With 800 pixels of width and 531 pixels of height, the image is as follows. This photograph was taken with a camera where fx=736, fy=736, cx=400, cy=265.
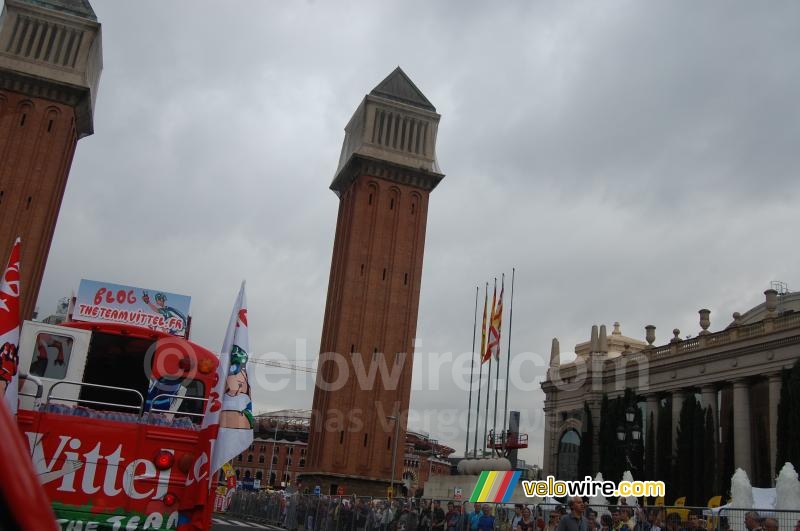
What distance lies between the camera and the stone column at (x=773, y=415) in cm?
3638

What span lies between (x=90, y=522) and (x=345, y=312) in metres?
51.4

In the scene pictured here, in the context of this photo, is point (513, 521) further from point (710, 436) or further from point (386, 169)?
point (386, 169)

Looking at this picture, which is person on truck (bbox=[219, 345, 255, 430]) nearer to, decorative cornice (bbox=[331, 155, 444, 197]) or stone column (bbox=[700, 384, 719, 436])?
stone column (bbox=[700, 384, 719, 436])

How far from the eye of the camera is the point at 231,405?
8492 millimetres

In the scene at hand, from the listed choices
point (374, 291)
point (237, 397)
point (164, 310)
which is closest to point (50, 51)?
point (374, 291)

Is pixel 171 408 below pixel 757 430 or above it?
below

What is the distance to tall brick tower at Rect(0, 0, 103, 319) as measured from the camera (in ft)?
165

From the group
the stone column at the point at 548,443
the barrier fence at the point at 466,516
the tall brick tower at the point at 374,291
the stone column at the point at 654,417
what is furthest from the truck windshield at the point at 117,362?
the stone column at the point at 548,443

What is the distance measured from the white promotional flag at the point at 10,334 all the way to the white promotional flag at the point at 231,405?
2.09 meters

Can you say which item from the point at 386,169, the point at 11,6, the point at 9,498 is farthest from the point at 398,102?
the point at 9,498

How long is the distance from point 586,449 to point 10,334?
158 feet

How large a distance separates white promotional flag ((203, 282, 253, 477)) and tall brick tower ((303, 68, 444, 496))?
47202 mm

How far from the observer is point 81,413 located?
8484mm

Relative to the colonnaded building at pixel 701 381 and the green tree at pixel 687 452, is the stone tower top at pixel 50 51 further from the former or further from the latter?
the green tree at pixel 687 452
